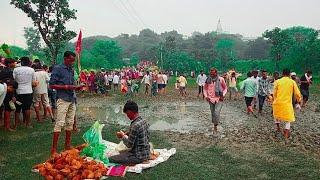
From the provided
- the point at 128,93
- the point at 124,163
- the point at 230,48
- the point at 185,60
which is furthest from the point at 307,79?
the point at 230,48

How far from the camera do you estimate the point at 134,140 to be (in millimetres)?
7062

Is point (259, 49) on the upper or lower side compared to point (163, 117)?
upper

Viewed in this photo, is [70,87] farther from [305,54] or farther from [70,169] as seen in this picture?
[305,54]

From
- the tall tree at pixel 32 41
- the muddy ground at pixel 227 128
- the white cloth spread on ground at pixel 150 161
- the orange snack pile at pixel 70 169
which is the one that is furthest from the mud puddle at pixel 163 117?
the tall tree at pixel 32 41

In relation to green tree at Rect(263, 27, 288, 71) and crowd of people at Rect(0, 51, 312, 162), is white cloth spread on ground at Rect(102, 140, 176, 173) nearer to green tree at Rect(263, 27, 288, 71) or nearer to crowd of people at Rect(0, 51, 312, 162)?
crowd of people at Rect(0, 51, 312, 162)

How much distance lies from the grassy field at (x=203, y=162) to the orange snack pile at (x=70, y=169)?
0.46m

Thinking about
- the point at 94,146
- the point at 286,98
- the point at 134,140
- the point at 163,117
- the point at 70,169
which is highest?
the point at 286,98

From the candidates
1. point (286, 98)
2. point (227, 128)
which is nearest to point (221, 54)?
point (227, 128)

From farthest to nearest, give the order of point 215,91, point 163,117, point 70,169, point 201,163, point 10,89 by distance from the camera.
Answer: point 163,117, point 215,91, point 10,89, point 201,163, point 70,169

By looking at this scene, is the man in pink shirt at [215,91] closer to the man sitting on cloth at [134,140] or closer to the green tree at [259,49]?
the man sitting on cloth at [134,140]

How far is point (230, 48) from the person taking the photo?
319ft

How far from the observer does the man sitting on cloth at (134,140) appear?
22.8 feet

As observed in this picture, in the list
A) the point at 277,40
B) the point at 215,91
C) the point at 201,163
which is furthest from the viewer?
the point at 277,40

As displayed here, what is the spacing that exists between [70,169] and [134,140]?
132 cm
